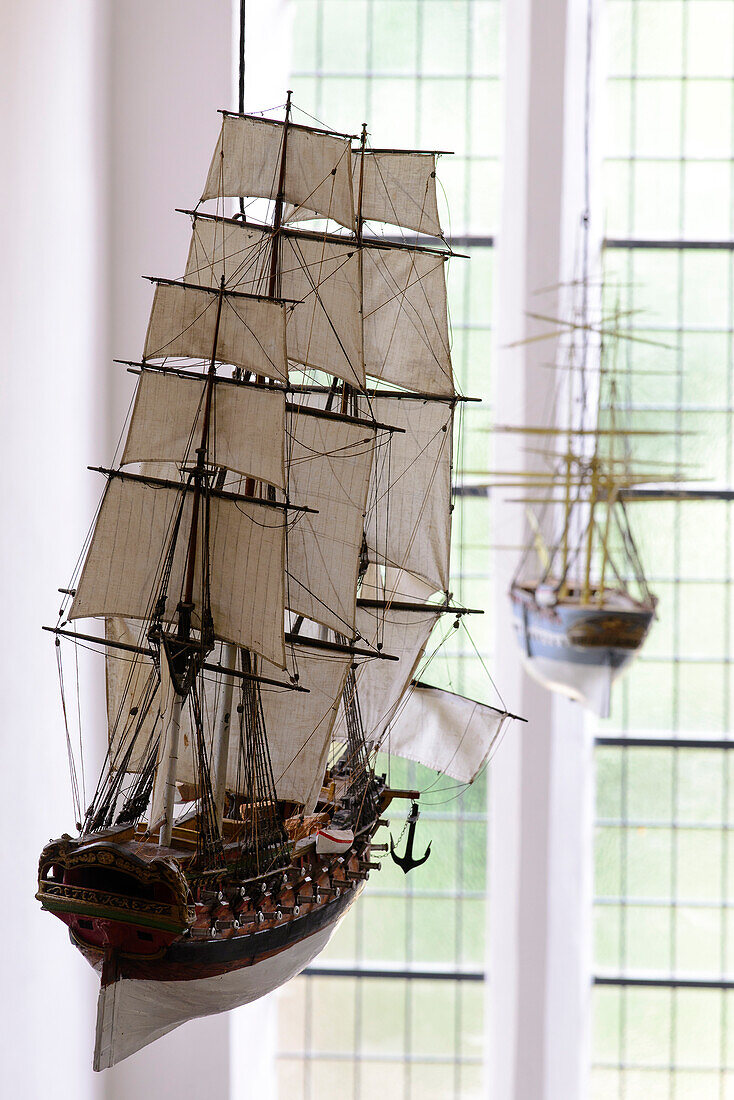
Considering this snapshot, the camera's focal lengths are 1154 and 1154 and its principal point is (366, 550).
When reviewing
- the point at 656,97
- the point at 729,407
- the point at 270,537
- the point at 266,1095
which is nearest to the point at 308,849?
the point at 270,537

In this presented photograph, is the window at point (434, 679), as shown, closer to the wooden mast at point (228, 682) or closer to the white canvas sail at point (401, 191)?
the white canvas sail at point (401, 191)

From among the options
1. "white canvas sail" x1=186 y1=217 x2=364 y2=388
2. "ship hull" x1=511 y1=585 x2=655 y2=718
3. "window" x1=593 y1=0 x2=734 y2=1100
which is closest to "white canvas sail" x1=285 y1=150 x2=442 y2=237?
"white canvas sail" x1=186 y1=217 x2=364 y2=388

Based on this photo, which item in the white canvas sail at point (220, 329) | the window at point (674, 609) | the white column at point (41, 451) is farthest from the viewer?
the window at point (674, 609)

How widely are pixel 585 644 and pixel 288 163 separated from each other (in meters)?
2.72

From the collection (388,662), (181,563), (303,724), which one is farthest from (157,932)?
(388,662)

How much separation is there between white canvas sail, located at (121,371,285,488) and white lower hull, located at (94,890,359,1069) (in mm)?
1373

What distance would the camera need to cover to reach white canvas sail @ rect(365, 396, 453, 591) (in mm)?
4516

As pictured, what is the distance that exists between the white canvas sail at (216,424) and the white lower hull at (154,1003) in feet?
4.51

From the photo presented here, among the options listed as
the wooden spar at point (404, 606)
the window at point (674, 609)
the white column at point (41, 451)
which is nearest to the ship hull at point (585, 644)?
the wooden spar at point (404, 606)

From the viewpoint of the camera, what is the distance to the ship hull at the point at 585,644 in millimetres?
5371

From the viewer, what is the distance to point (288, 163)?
3.65 metres

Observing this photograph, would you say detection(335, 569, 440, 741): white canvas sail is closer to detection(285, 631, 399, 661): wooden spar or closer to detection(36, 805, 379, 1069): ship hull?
detection(285, 631, 399, 661): wooden spar

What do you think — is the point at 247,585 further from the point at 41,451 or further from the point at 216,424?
the point at 41,451

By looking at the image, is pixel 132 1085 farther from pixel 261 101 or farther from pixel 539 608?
pixel 261 101
